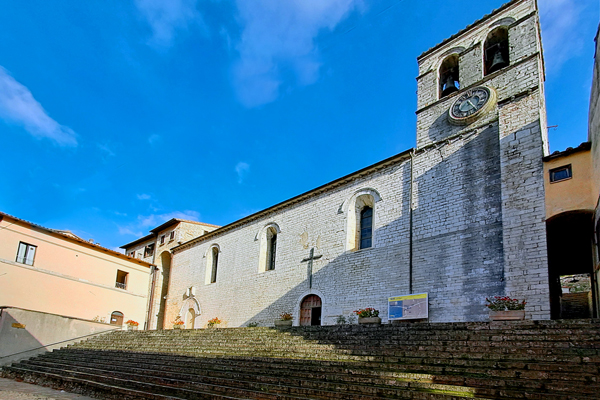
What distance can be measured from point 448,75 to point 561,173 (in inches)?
266

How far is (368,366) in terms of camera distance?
27.2ft

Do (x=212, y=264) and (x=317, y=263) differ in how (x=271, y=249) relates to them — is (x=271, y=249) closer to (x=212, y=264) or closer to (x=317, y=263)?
(x=317, y=263)

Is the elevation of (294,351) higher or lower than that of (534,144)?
lower

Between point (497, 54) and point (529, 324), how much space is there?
32.9 feet

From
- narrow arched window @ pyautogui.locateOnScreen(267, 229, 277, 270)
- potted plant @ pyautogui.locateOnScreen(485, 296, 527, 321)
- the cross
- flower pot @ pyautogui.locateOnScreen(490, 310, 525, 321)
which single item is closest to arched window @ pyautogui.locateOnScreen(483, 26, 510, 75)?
potted plant @ pyautogui.locateOnScreen(485, 296, 527, 321)

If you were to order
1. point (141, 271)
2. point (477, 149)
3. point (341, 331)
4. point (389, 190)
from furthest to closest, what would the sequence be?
point (141, 271), point (389, 190), point (477, 149), point (341, 331)

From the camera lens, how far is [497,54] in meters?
14.5

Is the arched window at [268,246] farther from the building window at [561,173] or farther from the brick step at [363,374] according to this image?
the building window at [561,173]

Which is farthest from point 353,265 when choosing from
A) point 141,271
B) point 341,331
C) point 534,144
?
point 141,271

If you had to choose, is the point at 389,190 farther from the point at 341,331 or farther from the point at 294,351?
the point at 294,351

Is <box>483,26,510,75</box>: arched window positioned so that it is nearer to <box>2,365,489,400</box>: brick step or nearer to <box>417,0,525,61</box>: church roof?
<box>417,0,525,61</box>: church roof

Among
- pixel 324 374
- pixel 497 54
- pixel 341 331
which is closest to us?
pixel 324 374

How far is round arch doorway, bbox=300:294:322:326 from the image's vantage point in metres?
16.8

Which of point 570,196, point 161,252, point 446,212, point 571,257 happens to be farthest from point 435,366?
point 161,252
